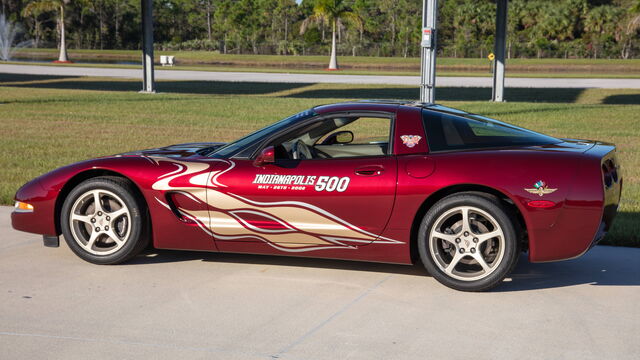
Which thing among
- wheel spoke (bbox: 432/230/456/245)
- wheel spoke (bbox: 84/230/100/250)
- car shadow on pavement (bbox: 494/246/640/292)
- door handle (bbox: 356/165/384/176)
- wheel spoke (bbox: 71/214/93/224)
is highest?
door handle (bbox: 356/165/384/176)

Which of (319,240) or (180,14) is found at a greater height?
(180,14)

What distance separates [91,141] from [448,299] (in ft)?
31.9

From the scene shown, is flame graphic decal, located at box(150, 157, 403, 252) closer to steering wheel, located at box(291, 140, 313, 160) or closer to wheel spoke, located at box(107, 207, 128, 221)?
wheel spoke, located at box(107, 207, 128, 221)

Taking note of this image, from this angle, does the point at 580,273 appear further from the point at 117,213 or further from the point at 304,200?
the point at 117,213

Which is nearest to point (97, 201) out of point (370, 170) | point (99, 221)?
point (99, 221)

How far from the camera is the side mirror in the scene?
5512 millimetres

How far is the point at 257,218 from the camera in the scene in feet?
18.5

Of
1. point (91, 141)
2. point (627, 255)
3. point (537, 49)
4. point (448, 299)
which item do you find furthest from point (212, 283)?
point (537, 49)

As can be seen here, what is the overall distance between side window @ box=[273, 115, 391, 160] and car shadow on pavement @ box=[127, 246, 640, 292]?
0.86 metres

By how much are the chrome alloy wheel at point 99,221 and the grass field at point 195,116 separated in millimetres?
2913

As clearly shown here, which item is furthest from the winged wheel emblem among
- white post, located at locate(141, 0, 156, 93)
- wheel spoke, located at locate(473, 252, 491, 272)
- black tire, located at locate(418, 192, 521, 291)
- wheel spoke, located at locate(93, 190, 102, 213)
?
white post, located at locate(141, 0, 156, 93)

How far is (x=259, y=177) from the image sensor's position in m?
5.61

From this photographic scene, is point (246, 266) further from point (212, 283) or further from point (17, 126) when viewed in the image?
point (17, 126)

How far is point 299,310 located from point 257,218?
92cm
